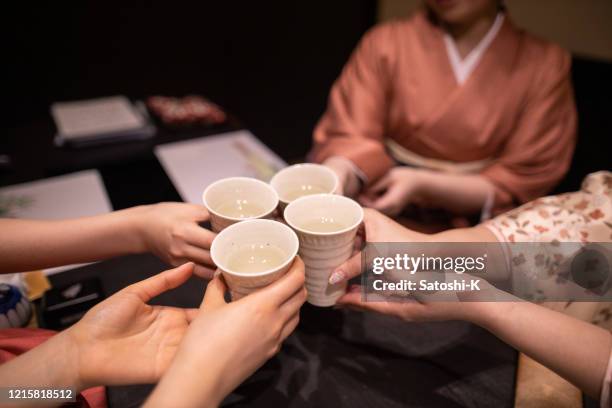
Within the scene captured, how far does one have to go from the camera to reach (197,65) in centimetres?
315

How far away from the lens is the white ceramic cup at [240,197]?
879 millimetres

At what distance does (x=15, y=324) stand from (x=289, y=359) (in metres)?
0.58

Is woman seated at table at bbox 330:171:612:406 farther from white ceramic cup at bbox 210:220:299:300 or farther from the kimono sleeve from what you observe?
the kimono sleeve

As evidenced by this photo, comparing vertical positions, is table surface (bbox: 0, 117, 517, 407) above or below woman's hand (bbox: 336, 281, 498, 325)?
below

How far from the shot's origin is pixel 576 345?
2.30ft

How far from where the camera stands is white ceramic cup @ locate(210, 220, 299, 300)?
2.25 feet

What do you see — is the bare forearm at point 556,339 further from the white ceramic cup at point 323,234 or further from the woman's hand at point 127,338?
the woman's hand at point 127,338

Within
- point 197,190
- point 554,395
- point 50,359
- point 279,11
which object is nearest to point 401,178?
point 197,190

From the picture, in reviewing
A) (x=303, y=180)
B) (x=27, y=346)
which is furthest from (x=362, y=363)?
(x=27, y=346)

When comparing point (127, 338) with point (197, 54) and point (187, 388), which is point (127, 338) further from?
point (197, 54)

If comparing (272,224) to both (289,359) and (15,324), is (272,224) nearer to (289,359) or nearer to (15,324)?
(289,359)

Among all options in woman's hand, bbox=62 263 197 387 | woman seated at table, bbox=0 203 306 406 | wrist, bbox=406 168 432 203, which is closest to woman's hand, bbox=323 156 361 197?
wrist, bbox=406 168 432 203

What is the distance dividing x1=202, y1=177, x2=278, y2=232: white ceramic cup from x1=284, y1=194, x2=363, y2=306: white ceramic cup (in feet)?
0.24

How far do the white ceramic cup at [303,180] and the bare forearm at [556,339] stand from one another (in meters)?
0.41
